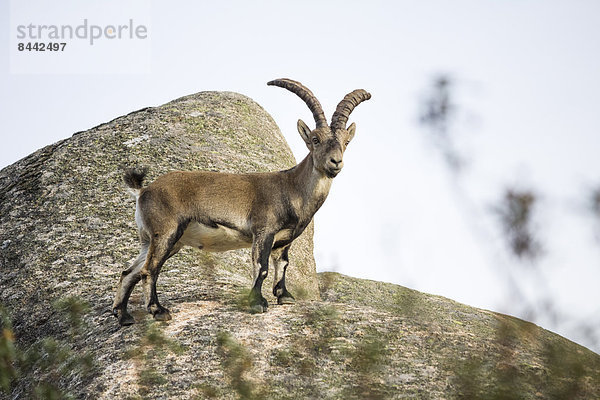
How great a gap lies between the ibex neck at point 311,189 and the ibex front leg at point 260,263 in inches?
28.4

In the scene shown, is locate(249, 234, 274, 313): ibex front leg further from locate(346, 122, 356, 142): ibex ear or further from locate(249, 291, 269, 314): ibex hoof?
locate(346, 122, 356, 142): ibex ear

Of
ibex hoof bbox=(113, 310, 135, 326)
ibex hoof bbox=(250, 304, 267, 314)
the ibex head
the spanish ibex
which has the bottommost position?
ibex hoof bbox=(113, 310, 135, 326)

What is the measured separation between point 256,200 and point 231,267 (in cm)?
399

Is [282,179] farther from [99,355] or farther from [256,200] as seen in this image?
[99,355]

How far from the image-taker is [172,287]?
1181 cm

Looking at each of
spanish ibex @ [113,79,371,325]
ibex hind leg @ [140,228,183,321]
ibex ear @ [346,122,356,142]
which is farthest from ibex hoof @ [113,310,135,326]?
ibex ear @ [346,122,356,142]

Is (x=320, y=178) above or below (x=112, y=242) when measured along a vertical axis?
above

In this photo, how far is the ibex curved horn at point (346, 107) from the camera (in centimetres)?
1084

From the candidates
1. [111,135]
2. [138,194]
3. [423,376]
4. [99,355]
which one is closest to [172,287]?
[138,194]

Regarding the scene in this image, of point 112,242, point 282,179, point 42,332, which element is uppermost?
point 282,179

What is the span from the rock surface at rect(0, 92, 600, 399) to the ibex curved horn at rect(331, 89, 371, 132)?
2616 millimetres

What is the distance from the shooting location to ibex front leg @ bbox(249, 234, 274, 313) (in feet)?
32.4

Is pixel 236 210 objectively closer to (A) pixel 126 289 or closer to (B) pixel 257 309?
(B) pixel 257 309

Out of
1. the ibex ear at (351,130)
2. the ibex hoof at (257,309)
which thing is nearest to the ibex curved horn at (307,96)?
the ibex ear at (351,130)
